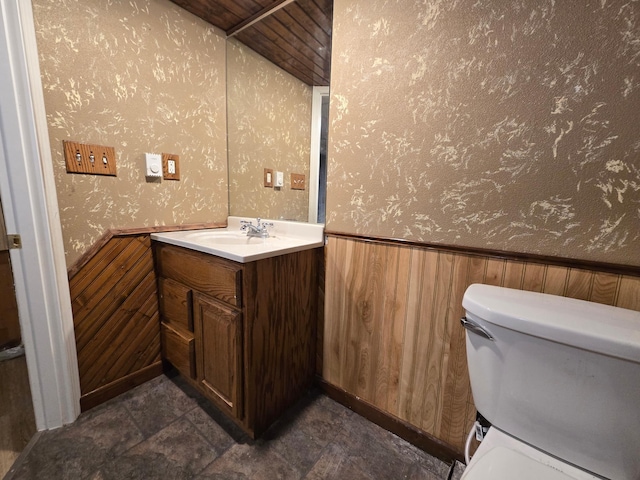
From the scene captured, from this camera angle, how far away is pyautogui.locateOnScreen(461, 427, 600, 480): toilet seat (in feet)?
1.94

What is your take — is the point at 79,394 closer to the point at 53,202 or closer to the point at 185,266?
the point at 185,266

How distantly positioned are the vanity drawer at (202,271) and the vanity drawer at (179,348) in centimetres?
28

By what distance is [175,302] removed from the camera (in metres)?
1.33

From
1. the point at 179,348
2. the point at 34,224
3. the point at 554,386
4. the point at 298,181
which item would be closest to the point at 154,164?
the point at 34,224

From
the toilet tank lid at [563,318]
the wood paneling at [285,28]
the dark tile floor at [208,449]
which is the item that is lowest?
the dark tile floor at [208,449]

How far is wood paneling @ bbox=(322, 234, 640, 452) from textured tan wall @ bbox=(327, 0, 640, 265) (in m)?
0.08

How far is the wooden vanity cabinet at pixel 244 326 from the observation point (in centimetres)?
104

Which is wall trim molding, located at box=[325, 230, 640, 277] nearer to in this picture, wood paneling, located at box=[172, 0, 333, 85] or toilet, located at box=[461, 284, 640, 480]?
toilet, located at box=[461, 284, 640, 480]

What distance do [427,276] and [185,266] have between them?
3.54 ft

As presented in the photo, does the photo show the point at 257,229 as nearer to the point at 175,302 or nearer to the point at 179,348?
the point at 175,302

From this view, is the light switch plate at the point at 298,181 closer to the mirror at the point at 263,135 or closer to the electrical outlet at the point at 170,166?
the mirror at the point at 263,135

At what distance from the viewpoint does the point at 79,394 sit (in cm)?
121

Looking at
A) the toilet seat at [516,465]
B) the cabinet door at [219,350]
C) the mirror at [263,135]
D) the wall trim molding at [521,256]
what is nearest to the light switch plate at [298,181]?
the mirror at [263,135]

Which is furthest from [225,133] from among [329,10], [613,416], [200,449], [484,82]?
[613,416]
